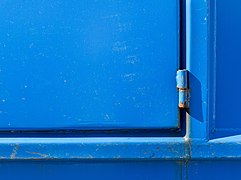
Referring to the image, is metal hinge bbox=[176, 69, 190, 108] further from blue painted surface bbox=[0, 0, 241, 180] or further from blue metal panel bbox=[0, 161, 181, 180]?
blue metal panel bbox=[0, 161, 181, 180]

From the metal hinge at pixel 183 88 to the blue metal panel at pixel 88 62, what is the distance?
0.02 metres

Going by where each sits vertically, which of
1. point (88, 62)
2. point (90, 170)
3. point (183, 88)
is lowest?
point (90, 170)

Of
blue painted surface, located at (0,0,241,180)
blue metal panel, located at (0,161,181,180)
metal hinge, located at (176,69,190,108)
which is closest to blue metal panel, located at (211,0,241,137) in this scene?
blue painted surface, located at (0,0,241,180)

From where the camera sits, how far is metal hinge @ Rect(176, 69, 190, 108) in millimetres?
1334

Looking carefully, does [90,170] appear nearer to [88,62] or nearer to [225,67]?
[88,62]

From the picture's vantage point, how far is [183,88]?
134 centimetres

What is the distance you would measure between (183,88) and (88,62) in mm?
373

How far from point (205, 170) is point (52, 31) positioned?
0.80m

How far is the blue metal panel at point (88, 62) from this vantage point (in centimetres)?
134

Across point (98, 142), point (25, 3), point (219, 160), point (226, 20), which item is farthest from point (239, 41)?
point (25, 3)

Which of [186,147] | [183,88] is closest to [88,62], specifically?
[183,88]

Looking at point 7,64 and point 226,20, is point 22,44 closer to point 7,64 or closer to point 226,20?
point 7,64

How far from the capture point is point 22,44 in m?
1.35

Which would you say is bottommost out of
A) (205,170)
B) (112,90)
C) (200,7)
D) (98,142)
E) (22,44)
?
(205,170)
